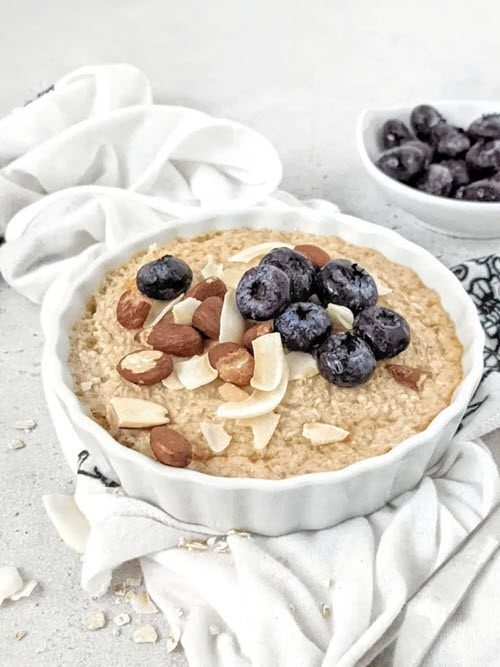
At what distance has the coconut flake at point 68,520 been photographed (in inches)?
64.2

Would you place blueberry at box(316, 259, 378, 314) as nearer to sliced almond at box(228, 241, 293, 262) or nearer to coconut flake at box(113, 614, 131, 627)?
sliced almond at box(228, 241, 293, 262)

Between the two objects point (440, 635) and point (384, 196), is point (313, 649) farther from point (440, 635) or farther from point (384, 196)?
point (384, 196)

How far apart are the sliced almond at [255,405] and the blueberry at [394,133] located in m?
1.12

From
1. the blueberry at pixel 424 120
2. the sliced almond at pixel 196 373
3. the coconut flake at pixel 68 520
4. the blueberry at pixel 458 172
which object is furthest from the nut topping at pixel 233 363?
the blueberry at pixel 424 120

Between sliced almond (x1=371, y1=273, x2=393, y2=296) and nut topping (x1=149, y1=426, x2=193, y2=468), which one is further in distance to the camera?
sliced almond (x1=371, y1=273, x2=393, y2=296)

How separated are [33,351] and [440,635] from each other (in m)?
1.14

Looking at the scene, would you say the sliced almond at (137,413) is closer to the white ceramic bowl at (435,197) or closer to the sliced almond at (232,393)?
the sliced almond at (232,393)

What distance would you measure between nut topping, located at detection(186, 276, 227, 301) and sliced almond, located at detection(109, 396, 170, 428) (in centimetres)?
26

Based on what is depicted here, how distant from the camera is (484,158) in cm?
232

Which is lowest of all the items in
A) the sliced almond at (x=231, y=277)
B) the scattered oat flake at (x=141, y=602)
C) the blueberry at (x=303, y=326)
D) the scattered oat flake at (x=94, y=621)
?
the scattered oat flake at (x=141, y=602)

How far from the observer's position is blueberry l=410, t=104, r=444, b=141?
246 centimetres

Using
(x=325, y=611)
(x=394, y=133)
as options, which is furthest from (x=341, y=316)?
(x=394, y=133)

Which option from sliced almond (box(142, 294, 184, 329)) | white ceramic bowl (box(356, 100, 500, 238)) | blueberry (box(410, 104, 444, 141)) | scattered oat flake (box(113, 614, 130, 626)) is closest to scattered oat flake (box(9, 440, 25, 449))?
sliced almond (box(142, 294, 184, 329))

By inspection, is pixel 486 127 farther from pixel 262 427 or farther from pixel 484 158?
pixel 262 427
